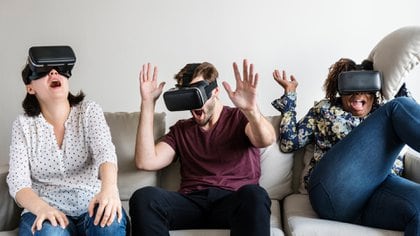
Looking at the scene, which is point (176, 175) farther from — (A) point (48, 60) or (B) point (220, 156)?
(A) point (48, 60)

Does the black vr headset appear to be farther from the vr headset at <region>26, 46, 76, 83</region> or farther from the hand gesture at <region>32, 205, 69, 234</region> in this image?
the hand gesture at <region>32, 205, 69, 234</region>

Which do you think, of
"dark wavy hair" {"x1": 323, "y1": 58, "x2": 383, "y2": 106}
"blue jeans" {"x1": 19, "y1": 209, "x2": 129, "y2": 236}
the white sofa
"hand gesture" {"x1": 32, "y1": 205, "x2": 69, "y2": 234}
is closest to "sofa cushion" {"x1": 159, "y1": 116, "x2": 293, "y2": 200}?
the white sofa

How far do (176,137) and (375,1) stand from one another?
1.15 m

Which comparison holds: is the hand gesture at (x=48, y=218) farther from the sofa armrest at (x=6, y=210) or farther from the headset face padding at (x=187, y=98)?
the headset face padding at (x=187, y=98)

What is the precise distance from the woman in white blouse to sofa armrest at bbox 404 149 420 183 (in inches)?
44.0

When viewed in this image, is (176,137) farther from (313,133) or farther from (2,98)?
(2,98)

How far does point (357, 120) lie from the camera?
189 cm

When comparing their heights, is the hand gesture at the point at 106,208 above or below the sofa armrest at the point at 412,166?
above

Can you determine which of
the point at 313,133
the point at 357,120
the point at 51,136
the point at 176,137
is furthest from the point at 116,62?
the point at 357,120

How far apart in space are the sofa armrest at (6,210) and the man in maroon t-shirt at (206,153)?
48cm

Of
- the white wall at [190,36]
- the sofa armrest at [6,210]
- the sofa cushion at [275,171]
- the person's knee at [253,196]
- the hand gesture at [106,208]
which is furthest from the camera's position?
the white wall at [190,36]

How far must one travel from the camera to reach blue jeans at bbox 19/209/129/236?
1.41m

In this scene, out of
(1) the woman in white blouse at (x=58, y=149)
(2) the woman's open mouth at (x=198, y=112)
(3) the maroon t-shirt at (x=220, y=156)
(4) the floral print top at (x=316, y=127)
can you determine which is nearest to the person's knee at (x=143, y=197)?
(1) the woman in white blouse at (x=58, y=149)

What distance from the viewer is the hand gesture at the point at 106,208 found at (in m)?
1.39
